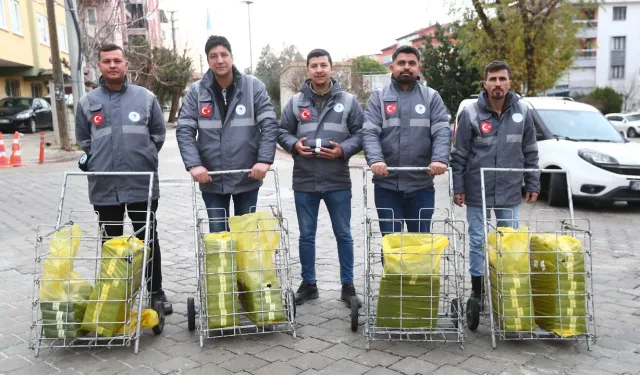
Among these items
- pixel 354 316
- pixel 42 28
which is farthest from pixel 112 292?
pixel 42 28

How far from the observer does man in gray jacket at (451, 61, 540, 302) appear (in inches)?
182

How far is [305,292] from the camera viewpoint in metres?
5.09

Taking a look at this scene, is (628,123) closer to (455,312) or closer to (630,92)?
(630,92)

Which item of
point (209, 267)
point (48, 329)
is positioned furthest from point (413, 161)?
point (48, 329)

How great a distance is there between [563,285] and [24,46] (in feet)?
102

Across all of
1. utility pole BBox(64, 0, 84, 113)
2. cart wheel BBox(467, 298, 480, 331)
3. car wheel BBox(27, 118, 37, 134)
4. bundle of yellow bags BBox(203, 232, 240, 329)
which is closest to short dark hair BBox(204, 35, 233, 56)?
bundle of yellow bags BBox(203, 232, 240, 329)

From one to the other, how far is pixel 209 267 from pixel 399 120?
6.09 ft

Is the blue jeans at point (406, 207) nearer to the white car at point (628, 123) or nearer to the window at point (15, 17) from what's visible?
the window at point (15, 17)

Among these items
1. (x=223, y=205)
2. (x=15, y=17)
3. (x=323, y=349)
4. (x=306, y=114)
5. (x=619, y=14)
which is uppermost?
(x=619, y=14)

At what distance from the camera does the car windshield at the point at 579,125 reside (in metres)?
9.73

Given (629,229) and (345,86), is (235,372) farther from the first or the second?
(345,86)

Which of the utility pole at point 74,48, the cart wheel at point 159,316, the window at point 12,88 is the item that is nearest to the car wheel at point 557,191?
the cart wheel at point 159,316

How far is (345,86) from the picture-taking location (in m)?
29.8

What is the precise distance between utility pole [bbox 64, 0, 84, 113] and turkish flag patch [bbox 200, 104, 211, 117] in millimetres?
15190
